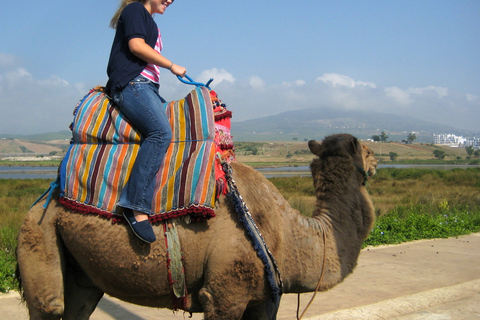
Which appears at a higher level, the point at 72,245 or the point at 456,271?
the point at 72,245

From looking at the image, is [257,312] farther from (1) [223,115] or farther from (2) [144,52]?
(2) [144,52]

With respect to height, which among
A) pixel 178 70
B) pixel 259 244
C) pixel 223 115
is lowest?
pixel 259 244

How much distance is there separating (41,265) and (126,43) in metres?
1.72

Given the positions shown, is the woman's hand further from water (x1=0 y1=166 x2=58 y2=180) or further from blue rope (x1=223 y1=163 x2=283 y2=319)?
water (x1=0 y1=166 x2=58 y2=180)

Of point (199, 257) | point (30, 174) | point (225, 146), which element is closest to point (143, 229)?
point (199, 257)

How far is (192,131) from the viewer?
3387mm

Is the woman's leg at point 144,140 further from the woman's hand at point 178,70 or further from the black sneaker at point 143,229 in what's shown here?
the woman's hand at point 178,70

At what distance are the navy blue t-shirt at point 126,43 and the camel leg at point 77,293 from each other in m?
1.47

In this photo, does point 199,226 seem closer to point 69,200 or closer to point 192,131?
point 192,131

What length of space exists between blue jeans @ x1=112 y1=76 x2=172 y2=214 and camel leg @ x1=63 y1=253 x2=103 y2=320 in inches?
35.5

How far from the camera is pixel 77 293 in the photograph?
3740mm

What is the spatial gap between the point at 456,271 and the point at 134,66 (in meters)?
7.18

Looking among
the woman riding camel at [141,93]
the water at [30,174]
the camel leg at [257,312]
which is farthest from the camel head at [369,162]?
the water at [30,174]

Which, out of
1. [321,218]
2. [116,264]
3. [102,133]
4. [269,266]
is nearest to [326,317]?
[321,218]
